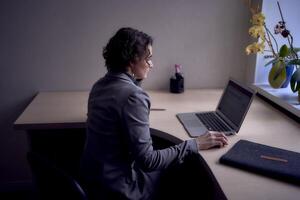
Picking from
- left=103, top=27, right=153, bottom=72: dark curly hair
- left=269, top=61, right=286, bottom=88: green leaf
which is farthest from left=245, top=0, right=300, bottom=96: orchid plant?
left=103, top=27, right=153, bottom=72: dark curly hair

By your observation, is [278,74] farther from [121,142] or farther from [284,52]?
[121,142]

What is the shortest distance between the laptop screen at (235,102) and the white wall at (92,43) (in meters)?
0.59

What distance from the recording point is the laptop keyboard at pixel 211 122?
147 cm

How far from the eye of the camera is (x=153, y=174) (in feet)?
4.40

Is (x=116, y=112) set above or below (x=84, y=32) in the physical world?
below

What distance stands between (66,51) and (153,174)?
1.13 meters

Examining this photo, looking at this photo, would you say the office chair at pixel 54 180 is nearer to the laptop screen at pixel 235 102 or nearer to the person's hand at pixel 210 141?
the person's hand at pixel 210 141

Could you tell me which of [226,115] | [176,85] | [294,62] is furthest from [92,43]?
[294,62]

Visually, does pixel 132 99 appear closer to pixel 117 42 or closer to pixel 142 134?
pixel 142 134

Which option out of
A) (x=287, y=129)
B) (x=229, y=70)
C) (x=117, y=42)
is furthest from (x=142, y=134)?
(x=229, y=70)

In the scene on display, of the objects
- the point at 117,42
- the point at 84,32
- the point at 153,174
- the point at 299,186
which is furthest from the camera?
the point at 84,32

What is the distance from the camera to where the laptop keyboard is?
147 centimetres

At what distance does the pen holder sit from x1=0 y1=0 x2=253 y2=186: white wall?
0.32ft

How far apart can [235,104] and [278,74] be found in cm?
46
